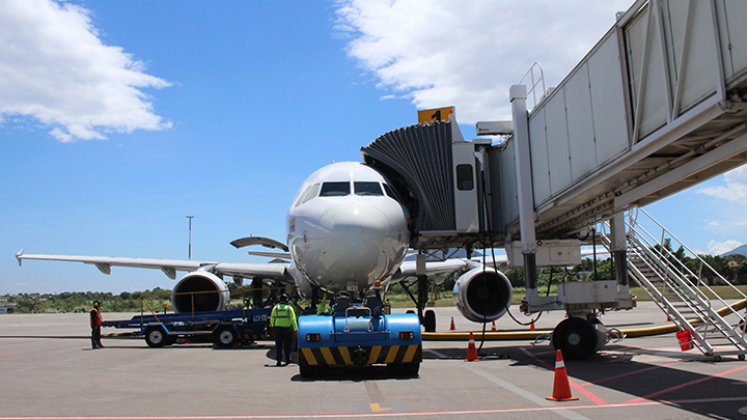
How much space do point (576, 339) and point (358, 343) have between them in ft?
14.8

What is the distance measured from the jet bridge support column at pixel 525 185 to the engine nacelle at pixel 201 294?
9440 mm

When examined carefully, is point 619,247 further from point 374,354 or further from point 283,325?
point 283,325

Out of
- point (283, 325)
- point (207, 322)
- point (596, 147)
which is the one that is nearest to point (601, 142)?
point (596, 147)

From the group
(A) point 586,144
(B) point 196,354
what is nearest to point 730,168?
(A) point 586,144

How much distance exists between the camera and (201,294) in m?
16.7

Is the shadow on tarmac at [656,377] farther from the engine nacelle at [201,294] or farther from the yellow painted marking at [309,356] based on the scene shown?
the engine nacelle at [201,294]

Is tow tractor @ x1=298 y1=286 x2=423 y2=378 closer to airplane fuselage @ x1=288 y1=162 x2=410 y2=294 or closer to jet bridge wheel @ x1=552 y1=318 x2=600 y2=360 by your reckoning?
airplane fuselage @ x1=288 y1=162 x2=410 y2=294

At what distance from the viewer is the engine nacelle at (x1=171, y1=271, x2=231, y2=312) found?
1633cm

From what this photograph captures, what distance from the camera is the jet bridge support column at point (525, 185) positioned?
10.9 meters

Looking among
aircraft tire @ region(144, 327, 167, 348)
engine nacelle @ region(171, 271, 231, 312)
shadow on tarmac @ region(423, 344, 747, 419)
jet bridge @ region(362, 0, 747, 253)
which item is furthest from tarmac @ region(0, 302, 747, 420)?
engine nacelle @ region(171, 271, 231, 312)

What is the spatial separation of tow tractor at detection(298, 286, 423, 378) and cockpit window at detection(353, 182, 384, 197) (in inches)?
135

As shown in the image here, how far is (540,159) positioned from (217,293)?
1060cm

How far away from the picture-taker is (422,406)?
6168 millimetres

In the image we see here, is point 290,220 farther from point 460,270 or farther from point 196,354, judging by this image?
point 460,270
